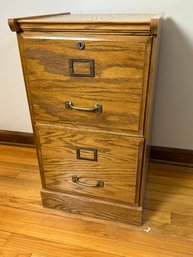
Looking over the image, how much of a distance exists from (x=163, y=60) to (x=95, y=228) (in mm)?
782

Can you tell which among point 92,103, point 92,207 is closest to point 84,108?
point 92,103

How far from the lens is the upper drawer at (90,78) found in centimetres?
68

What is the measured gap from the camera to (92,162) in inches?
35.2

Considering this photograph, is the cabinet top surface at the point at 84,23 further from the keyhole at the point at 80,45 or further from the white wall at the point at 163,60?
the white wall at the point at 163,60

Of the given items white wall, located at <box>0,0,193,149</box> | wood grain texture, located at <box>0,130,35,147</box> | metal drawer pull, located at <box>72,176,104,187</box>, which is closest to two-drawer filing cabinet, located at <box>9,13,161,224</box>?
metal drawer pull, located at <box>72,176,104,187</box>

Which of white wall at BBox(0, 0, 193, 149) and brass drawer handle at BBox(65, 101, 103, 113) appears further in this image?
white wall at BBox(0, 0, 193, 149)

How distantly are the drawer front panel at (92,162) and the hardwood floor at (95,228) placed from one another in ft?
0.45

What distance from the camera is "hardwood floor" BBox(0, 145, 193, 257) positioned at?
89cm

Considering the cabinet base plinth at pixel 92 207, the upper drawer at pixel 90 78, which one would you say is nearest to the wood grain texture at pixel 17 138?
the cabinet base plinth at pixel 92 207

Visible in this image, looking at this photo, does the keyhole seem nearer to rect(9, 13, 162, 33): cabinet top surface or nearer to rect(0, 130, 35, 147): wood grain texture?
rect(9, 13, 162, 33): cabinet top surface

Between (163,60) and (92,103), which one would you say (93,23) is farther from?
(163,60)

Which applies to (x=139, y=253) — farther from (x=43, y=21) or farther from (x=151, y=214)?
(x=43, y=21)

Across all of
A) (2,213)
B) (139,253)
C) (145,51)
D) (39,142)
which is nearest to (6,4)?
(39,142)

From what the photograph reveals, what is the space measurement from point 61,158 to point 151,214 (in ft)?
1.49
